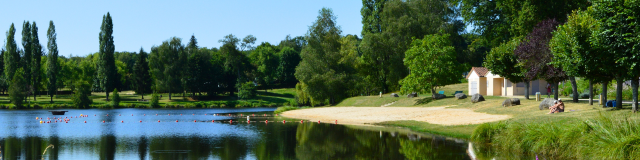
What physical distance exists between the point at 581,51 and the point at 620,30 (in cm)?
461

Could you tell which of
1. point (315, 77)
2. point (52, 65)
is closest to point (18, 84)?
point (52, 65)

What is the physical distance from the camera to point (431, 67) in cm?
5481

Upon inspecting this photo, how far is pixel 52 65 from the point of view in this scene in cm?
9619

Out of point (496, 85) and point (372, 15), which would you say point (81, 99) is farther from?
point (496, 85)

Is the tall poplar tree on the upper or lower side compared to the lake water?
upper

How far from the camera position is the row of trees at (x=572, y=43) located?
2208cm

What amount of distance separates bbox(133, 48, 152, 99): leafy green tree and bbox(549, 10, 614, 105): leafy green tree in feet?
302

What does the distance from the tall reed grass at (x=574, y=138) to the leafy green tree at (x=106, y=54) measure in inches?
3466

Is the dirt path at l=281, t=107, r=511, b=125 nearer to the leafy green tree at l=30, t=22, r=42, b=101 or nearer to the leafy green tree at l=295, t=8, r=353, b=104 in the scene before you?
the leafy green tree at l=295, t=8, r=353, b=104

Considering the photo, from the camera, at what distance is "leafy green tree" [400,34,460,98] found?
54.8 m

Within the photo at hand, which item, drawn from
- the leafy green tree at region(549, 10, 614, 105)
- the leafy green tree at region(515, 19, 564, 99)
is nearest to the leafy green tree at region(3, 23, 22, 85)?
the leafy green tree at region(515, 19, 564, 99)

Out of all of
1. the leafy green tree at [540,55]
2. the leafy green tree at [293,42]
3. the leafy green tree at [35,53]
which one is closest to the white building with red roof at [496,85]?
the leafy green tree at [540,55]

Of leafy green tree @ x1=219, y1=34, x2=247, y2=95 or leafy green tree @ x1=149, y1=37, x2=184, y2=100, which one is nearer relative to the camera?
leafy green tree @ x1=149, y1=37, x2=184, y2=100

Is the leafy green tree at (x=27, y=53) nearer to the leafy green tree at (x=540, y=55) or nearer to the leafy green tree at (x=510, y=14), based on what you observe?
the leafy green tree at (x=510, y=14)
